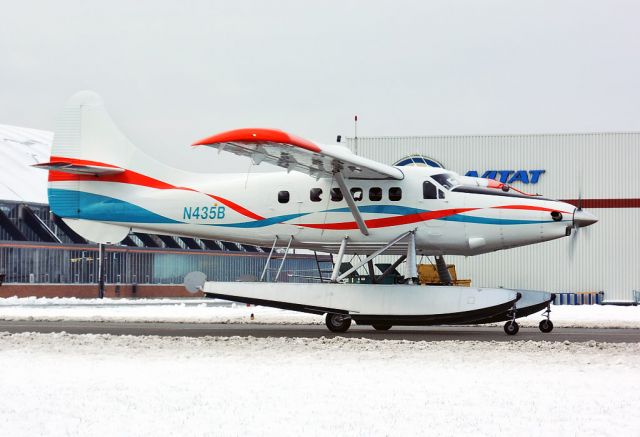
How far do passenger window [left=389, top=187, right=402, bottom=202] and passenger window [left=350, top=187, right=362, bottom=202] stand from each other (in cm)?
76

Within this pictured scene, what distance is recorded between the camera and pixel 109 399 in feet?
30.5

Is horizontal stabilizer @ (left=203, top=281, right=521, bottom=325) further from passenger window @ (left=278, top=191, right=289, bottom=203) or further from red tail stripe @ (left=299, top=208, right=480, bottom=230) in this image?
passenger window @ (left=278, top=191, right=289, bottom=203)

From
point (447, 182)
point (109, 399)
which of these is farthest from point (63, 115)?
point (109, 399)

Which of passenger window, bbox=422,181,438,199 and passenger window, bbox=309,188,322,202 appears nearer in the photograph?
passenger window, bbox=422,181,438,199

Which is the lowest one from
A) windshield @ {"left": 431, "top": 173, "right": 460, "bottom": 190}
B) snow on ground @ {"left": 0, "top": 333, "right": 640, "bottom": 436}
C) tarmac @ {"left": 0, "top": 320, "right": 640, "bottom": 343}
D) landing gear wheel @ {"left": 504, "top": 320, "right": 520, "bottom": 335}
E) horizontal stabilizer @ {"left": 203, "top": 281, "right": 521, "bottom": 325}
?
tarmac @ {"left": 0, "top": 320, "right": 640, "bottom": 343}

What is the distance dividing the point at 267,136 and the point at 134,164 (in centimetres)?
734

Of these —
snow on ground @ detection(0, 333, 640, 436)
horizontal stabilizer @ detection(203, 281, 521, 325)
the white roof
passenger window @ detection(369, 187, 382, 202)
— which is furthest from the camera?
the white roof

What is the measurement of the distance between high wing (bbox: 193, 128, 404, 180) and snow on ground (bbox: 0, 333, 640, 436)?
3.99 m

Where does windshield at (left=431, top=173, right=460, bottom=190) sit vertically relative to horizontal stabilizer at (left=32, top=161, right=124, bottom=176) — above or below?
below

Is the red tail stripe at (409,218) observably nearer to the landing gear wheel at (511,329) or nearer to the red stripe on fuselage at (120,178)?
the landing gear wheel at (511,329)

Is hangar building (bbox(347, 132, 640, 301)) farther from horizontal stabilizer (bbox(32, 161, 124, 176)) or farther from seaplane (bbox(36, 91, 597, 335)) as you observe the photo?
horizontal stabilizer (bbox(32, 161, 124, 176))

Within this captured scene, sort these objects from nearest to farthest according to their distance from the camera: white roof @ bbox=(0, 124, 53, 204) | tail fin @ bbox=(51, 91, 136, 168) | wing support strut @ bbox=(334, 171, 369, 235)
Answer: wing support strut @ bbox=(334, 171, 369, 235) < tail fin @ bbox=(51, 91, 136, 168) < white roof @ bbox=(0, 124, 53, 204)

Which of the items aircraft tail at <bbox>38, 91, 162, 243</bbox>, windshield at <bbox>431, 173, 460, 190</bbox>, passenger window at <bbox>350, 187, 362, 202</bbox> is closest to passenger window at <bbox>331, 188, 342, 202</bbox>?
passenger window at <bbox>350, 187, 362, 202</bbox>

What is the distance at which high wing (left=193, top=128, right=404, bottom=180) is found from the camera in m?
16.1
